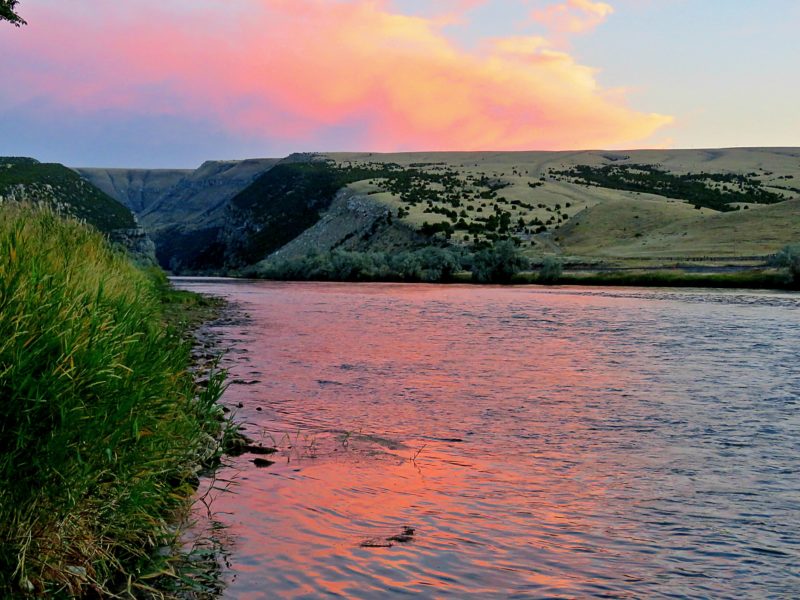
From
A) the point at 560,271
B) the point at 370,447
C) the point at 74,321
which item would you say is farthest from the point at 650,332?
the point at 560,271

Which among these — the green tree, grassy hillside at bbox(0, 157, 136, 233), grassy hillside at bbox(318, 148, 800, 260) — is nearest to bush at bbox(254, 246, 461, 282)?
grassy hillside at bbox(318, 148, 800, 260)

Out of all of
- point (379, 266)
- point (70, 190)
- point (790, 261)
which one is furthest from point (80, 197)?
point (790, 261)

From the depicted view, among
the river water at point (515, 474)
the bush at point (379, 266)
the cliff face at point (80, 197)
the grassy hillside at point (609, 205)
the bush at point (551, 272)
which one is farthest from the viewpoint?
the cliff face at point (80, 197)

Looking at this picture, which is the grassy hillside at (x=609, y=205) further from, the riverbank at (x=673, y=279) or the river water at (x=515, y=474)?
the river water at (x=515, y=474)

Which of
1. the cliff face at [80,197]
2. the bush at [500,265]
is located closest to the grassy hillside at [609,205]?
the bush at [500,265]

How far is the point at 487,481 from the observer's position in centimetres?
900

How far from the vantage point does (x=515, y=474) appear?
9.29m

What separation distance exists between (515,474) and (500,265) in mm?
59465

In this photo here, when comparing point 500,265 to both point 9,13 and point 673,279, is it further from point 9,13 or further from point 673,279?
point 9,13

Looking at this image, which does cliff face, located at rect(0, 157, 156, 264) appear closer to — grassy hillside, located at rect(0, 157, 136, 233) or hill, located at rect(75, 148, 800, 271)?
grassy hillside, located at rect(0, 157, 136, 233)

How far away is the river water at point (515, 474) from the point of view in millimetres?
6406

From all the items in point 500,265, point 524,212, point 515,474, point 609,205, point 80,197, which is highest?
point 609,205

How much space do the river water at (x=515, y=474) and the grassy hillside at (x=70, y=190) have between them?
82841 mm

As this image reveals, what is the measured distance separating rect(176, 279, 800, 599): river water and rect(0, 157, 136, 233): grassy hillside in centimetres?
8284
